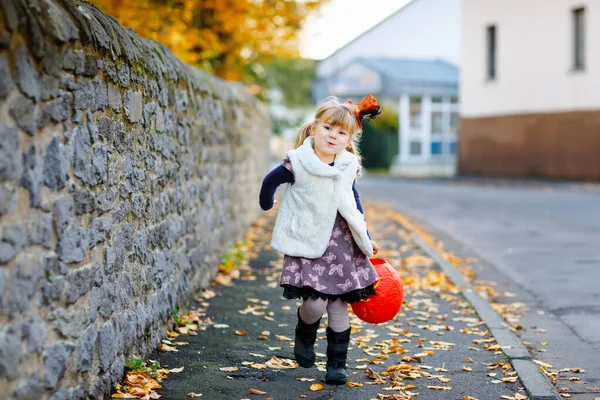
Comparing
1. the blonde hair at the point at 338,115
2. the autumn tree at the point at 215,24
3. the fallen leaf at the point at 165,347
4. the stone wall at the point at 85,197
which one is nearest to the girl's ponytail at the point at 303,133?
the blonde hair at the point at 338,115

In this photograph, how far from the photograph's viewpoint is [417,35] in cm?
4988

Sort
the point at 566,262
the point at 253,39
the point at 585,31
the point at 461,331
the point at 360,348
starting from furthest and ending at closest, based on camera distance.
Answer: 1. the point at 585,31
2. the point at 253,39
3. the point at 566,262
4. the point at 461,331
5. the point at 360,348

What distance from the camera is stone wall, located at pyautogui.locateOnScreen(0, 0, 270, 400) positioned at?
305 centimetres

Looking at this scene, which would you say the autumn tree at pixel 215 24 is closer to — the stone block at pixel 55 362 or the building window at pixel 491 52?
the stone block at pixel 55 362

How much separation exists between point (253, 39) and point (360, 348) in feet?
38.1

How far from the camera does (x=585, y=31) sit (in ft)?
84.3

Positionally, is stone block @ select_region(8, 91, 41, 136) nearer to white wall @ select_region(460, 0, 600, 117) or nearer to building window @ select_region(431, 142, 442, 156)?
white wall @ select_region(460, 0, 600, 117)

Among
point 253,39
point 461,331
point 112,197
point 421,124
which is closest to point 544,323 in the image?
point 461,331

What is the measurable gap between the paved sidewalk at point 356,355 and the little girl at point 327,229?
1.22 feet

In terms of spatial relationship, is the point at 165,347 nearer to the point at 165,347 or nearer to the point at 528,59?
the point at 165,347

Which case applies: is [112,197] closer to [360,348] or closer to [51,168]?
[51,168]

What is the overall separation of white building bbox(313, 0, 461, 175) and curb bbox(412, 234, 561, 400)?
31.4 metres

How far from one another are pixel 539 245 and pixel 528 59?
1792cm

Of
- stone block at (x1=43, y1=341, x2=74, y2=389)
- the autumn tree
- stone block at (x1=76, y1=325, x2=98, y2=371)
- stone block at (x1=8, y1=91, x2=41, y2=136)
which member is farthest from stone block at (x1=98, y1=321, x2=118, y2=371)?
the autumn tree
